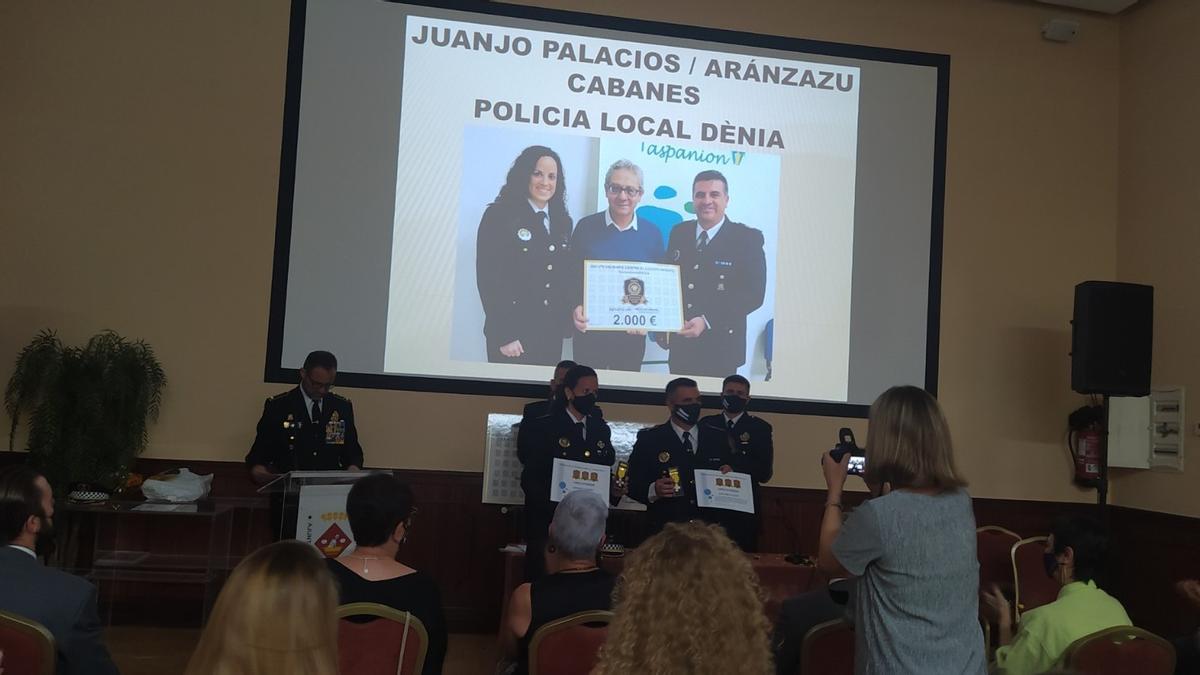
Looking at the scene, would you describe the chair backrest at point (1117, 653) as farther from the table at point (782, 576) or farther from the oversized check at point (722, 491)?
the oversized check at point (722, 491)

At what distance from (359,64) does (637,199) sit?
76.4 inches

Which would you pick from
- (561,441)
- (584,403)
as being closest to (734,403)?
(584,403)

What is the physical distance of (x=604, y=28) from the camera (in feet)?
20.5

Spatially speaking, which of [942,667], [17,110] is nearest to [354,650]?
[942,667]

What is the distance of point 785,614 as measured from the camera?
3.16 metres

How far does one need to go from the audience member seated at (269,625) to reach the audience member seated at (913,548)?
1153 mm

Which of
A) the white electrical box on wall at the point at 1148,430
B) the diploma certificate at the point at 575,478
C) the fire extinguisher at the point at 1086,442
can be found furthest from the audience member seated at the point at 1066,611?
the fire extinguisher at the point at 1086,442

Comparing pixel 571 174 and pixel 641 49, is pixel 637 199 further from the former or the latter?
pixel 641 49

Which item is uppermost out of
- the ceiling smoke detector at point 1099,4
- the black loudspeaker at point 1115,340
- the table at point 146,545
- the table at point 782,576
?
the ceiling smoke detector at point 1099,4

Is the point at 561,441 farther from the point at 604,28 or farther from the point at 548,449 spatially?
the point at 604,28

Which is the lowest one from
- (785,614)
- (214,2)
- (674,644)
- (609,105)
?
(785,614)

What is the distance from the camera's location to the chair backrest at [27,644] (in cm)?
211

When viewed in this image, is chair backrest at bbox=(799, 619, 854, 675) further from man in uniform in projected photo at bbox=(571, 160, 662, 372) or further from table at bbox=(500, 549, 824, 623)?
man in uniform in projected photo at bbox=(571, 160, 662, 372)

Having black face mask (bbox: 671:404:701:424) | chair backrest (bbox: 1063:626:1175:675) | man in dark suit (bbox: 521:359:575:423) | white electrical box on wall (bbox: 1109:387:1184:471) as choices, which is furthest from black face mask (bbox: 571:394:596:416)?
white electrical box on wall (bbox: 1109:387:1184:471)
